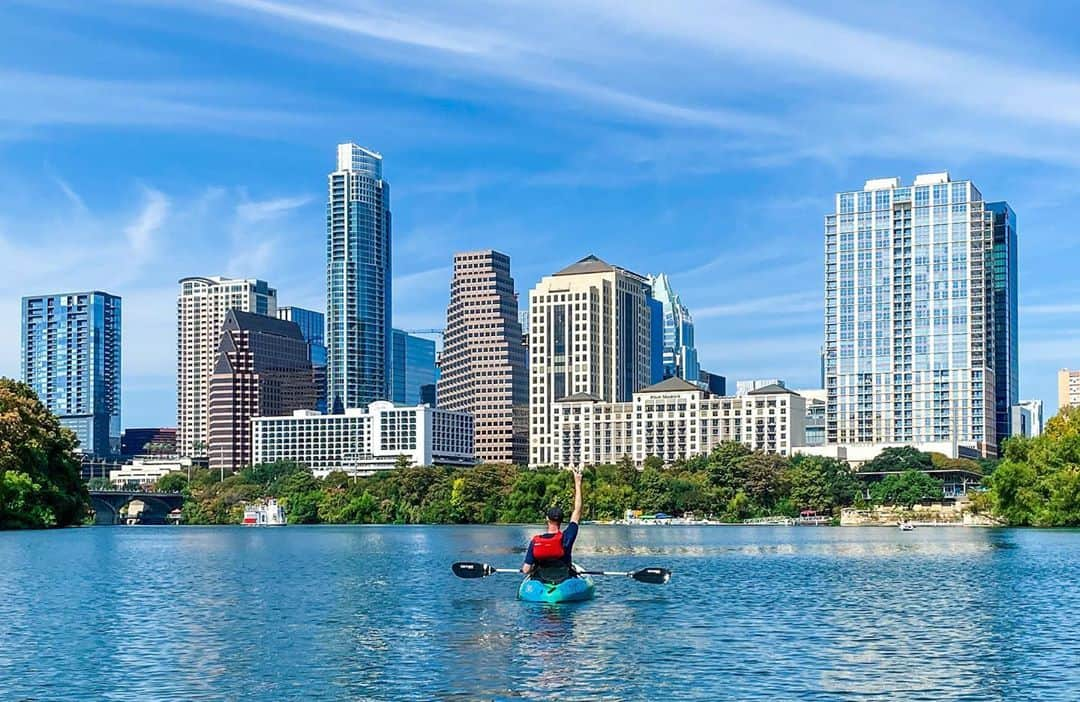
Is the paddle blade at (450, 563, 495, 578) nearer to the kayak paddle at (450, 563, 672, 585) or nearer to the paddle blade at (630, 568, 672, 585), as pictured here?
the kayak paddle at (450, 563, 672, 585)

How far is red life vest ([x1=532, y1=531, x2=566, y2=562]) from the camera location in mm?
51812

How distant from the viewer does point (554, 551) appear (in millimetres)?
52219

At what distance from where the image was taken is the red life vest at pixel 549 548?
51.8 m

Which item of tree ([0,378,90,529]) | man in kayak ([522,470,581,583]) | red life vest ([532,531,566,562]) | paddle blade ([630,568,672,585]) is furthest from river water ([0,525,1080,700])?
tree ([0,378,90,529])

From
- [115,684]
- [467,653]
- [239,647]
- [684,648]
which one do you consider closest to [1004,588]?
[684,648]

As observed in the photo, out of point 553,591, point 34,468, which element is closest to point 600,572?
point 553,591

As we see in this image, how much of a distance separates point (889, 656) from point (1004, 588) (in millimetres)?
26731

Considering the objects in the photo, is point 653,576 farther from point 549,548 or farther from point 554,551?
point 549,548

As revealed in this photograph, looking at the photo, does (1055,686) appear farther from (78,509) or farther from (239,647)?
(78,509)

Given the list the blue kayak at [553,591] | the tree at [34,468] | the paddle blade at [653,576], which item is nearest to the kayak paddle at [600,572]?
the paddle blade at [653,576]

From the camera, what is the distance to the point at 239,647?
142 feet

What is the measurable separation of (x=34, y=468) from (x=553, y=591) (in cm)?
10745

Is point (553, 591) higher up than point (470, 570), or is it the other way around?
point (470, 570)

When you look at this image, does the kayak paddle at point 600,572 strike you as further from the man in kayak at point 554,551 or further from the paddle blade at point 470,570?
the man in kayak at point 554,551
